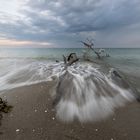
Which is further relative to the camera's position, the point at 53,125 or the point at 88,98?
the point at 88,98

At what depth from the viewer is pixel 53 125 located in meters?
4.68

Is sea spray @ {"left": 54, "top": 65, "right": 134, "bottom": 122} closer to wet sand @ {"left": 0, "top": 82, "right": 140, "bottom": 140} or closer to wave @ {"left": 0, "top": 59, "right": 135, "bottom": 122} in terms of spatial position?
wave @ {"left": 0, "top": 59, "right": 135, "bottom": 122}

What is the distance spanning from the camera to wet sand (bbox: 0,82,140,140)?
A: 4.20 m

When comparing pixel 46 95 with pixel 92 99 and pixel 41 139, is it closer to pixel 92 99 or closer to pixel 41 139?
pixel 92 99

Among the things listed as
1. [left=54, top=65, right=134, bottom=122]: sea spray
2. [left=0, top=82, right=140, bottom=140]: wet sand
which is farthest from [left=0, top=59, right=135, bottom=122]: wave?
[left=0, top=82, right=140, bottom=140]: wet sand

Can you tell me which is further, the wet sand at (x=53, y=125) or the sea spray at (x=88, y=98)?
the sea spray at (x=88, y=98)

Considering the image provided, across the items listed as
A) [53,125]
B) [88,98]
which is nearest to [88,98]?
[88,98]

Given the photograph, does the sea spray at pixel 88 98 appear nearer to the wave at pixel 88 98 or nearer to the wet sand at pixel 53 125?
the wave at pixel 88 98

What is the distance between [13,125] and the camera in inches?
181

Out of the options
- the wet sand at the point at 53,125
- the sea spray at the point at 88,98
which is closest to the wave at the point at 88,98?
the sea spray at the point at 88,98

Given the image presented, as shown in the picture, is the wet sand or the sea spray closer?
the wet sand

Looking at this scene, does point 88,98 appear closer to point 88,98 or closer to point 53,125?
point 88,98

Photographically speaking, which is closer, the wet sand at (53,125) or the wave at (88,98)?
the wet sand at (53,125)

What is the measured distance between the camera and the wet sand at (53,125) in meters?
4.20
